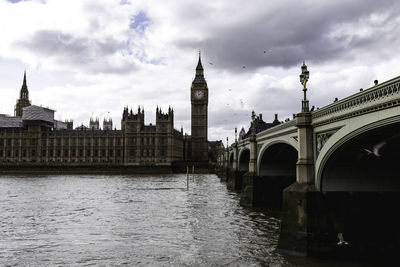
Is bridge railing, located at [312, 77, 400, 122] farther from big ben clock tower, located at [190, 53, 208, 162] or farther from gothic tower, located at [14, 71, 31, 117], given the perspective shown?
gothic tower, located at [14, 71, 31, 117]

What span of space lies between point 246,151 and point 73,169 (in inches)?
3119

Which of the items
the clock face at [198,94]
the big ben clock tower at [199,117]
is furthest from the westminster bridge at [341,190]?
the clock face at [198,94]

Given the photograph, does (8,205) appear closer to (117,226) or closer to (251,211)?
(117,226)

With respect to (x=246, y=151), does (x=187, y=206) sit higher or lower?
lower

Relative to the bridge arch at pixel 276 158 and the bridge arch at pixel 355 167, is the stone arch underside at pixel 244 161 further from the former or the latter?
the bridge arch at pixel 355 167

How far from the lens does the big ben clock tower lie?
139 meters

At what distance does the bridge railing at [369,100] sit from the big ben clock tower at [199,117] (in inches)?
4868

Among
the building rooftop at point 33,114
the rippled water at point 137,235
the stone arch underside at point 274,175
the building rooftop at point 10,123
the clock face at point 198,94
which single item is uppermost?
the clock face at point 198,94

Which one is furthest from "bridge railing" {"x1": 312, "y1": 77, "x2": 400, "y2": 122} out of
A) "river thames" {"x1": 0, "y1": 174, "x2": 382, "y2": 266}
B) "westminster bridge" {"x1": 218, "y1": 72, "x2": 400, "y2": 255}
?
"river thames" {"x1": 0, "y1": 174, "x2": 382, "y2": 266}

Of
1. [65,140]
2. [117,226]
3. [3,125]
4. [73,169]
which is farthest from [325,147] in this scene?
[3,125]

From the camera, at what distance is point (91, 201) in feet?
121

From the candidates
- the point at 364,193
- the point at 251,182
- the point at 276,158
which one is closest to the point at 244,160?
the point at 276,158

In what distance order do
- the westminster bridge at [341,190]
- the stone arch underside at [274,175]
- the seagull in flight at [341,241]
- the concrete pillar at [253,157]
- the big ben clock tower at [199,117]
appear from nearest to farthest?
Answer: the westminster bridge at [341,190], the seagull in flight at [341,241], the stone arch underside at [274,175], the concrete pillar at [253,157], the big ben clock tower at [199,117]

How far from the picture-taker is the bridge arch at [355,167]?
47.7ft
